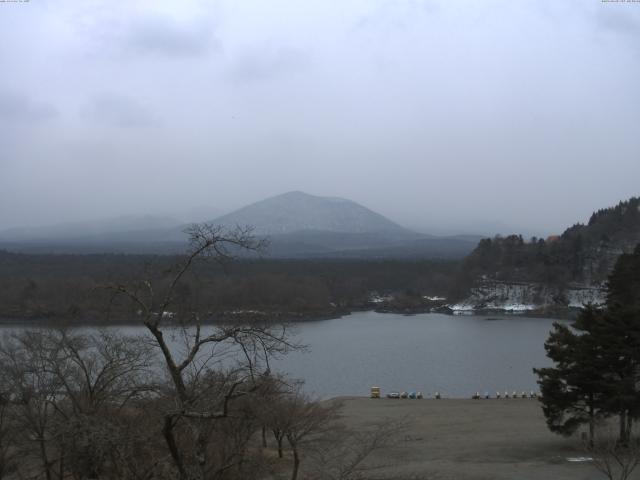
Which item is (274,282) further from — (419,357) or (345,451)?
(345,451)

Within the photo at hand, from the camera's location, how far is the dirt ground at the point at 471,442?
902 centimetres

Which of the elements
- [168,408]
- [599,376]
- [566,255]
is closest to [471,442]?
[599,376]

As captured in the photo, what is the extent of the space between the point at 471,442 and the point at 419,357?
14759 mm

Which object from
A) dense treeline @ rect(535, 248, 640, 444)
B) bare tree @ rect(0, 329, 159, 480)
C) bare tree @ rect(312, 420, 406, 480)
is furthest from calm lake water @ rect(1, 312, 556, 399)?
bare tree @ rect(0, 329, 159, 480)

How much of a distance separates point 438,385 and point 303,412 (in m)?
12.9

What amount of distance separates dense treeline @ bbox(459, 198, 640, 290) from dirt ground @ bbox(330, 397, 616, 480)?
36.2 metres

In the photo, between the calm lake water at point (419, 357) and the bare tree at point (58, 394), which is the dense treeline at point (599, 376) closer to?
the bare tree at point (58, 394)

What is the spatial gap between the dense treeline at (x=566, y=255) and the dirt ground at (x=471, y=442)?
3623cm

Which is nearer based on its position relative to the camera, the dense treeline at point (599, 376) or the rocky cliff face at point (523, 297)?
the dense treeline at point (599, 376)

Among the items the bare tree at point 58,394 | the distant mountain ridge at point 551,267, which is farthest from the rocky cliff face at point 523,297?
the bare tree at point 58,394

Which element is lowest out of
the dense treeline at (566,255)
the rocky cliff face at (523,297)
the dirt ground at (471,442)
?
the dirt ground at (471,442)

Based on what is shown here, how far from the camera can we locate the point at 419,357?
2683 cm

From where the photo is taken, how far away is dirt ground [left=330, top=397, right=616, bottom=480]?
9.02m

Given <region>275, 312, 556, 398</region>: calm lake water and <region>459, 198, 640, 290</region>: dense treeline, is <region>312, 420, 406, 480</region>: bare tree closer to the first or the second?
<region>275, 312, 556, 398</region>: calm lake water
